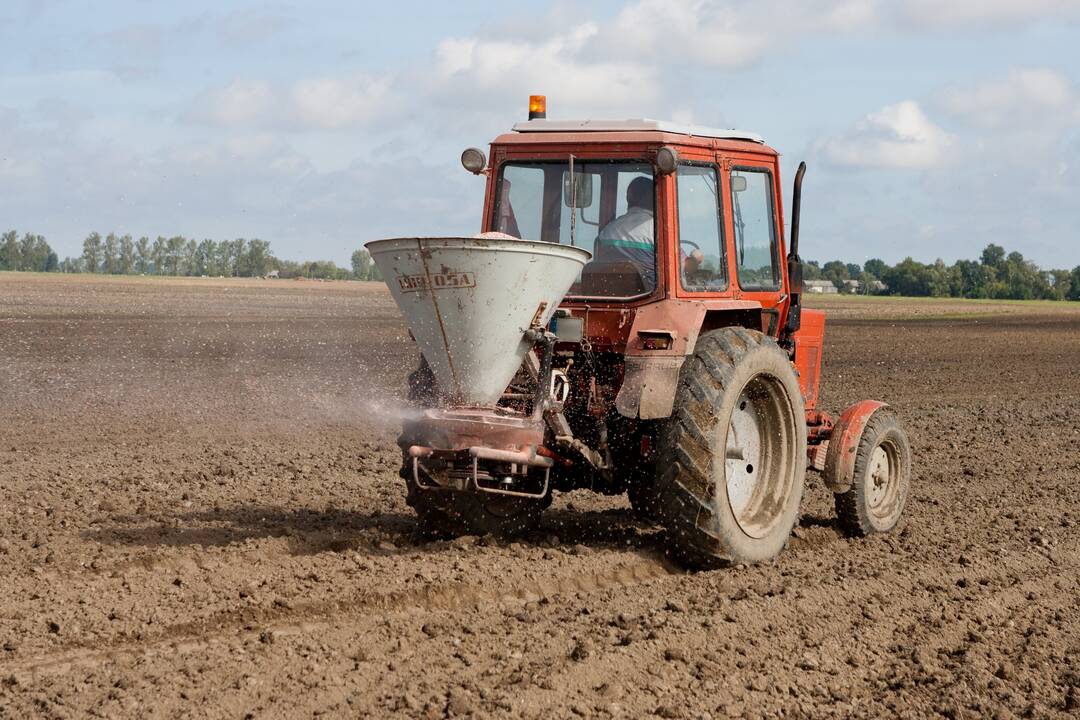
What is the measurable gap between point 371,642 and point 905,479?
4097 mm

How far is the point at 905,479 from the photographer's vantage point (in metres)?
7.91

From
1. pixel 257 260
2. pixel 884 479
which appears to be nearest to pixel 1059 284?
pixel 257 260

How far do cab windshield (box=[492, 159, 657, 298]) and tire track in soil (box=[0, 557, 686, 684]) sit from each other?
4.74ft

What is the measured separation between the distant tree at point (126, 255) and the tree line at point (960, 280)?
43.8 m

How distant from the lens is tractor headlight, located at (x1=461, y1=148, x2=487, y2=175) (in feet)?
22.3

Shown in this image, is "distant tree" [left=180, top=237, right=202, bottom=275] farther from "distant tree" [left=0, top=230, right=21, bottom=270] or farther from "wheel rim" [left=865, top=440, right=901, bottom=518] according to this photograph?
"wheel rim" [left=865, top=440, right=901, bottom=518]

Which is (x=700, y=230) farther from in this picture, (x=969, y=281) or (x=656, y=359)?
(x=969, y=281)

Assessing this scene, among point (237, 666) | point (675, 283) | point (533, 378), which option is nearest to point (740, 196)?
point (675, 283)

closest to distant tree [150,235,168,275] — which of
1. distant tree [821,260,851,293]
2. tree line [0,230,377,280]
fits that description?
tree line [0,230,377,280]

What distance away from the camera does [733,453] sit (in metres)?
6.73

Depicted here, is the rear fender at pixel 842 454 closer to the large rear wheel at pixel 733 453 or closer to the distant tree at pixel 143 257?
the large rear wheel at pixel 733 453

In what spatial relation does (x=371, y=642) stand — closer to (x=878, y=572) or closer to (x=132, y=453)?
(x=878, y=572)

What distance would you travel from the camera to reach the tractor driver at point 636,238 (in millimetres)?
6445

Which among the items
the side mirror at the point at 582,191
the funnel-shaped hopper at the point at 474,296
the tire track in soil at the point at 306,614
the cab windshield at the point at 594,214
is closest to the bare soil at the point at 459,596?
the tire track in soil at the point at 306,614
